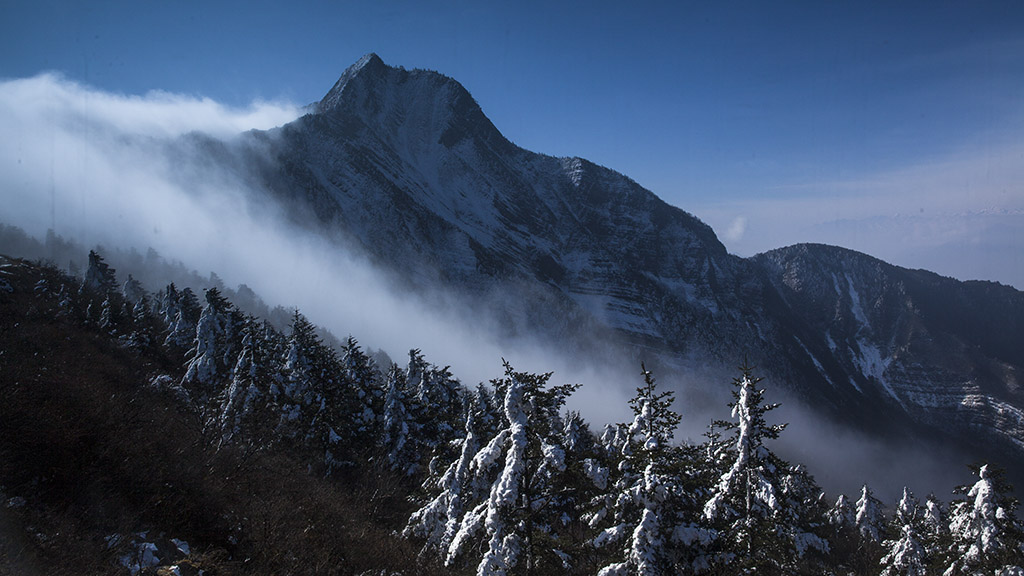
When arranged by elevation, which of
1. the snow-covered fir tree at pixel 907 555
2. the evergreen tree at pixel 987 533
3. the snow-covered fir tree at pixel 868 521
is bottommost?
the snow-covered fir tree at pixel 868 521

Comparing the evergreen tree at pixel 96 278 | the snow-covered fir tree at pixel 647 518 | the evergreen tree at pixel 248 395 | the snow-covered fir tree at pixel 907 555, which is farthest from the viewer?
the evergreen tree at pixel 96 278

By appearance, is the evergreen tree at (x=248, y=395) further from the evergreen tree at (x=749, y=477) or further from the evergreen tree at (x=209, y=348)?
the evergreen tree at (x=749, y=477)

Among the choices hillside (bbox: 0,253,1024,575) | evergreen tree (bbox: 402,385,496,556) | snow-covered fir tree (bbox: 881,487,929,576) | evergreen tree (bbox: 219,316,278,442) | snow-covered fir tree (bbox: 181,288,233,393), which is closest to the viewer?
hillside (bbox: 0,253,1024,575)

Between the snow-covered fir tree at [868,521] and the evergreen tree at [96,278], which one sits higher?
the evergreen tree at [96,278]

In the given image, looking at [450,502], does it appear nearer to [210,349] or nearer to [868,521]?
[210,349]

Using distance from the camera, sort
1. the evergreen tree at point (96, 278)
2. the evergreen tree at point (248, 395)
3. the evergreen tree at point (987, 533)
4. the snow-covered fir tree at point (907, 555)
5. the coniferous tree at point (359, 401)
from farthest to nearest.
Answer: the evergreen tree at point (96, 278) → the coniferous tree at point (359, 401) → the evergreen tree at point (248, 395) → the snow-covered fir tree at point (907, 555) → the evergreen tree at point (987, 533)

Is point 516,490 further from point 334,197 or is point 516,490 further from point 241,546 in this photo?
point 334,197

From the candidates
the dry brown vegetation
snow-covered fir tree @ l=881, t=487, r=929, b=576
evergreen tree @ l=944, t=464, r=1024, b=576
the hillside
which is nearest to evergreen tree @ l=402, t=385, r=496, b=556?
the hillside

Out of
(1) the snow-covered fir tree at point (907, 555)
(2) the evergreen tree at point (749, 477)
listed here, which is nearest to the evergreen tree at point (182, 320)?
(2) the evergreen tree at point (749, 477)

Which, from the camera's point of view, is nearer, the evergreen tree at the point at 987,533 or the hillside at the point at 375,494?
the hillside at the point at 375,494

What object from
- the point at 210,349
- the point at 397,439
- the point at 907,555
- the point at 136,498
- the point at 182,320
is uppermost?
the point at 136,498

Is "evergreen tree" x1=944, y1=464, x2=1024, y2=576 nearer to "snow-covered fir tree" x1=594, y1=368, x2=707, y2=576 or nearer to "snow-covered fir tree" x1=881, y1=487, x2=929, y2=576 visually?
"snow-covered fir tree" x1=881, y1=487, x2=929, y2=576

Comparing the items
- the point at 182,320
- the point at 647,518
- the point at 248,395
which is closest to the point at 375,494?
the point at 248,395

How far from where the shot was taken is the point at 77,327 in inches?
1348
